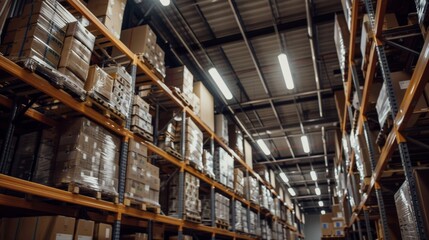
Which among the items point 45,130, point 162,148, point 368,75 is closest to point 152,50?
point 162,148

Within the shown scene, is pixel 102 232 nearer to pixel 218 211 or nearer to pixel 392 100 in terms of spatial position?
pixel 392 100

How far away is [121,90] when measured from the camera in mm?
4758

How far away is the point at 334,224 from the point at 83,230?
13930 mm

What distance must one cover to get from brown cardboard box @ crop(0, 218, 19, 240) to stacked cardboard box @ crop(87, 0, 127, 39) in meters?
2.90

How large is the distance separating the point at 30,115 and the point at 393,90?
4052 mm

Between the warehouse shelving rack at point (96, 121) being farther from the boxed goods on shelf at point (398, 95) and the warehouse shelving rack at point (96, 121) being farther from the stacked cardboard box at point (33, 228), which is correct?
the boxed goods on shelf at point (398, 95)

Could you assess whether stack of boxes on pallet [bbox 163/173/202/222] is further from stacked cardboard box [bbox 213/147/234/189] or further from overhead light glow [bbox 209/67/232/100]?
overhead light glow [bbox 209/67/232/100]

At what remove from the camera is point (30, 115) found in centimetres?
379

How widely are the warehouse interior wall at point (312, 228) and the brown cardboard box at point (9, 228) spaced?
29017 millimetres

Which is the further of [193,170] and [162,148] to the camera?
[193,170]

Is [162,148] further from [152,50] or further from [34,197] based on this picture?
[34,197]

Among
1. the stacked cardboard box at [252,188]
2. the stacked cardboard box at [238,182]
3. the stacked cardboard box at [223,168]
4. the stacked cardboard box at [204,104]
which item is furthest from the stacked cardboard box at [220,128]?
the stacked cardboard box at [252,188]

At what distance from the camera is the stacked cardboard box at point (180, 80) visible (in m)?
7.14

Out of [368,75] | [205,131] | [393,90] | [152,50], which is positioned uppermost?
[152,50]
